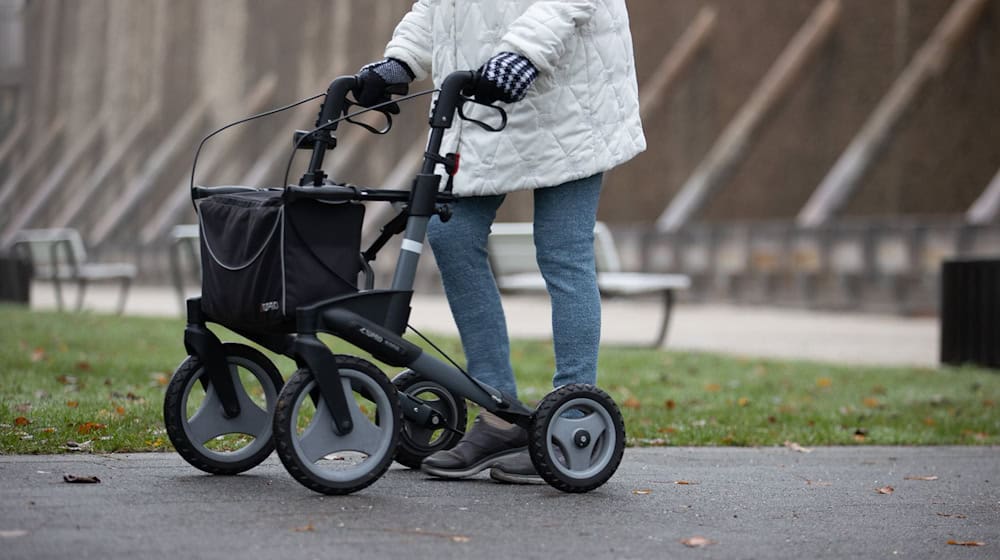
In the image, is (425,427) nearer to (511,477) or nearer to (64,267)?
(511,477)

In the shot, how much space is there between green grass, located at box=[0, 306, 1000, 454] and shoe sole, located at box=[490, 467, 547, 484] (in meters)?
1.10

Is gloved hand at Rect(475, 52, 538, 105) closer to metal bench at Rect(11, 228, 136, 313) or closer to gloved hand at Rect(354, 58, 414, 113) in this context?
gloved hand at Rect(354, 58, 414, 113)

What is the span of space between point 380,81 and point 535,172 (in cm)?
50

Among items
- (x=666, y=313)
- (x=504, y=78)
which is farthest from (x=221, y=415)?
(x=666, y=313)

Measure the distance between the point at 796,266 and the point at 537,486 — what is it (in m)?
14.3

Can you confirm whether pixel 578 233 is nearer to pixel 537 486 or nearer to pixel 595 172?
pixel 595 172

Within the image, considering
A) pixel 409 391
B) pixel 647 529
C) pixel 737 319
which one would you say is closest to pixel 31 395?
pixel 409 391

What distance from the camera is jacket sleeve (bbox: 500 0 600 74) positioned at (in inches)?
157

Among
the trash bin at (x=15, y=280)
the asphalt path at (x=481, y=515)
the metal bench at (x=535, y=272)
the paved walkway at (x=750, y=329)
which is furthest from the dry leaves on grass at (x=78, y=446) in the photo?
the trash bin at (x=15, y=280)

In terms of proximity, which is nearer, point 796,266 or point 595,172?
point 595,172

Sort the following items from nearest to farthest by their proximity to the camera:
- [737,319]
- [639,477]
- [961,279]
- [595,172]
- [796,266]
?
[595,172] < [639,477] < [961,279] < [737,319] < [796,266]

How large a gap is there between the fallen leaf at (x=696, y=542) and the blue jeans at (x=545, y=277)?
83cm

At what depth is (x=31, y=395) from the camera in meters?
6.23

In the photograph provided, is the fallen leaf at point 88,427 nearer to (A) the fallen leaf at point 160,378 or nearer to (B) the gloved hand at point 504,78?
(B) the gloved hand at point 504,78
